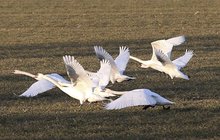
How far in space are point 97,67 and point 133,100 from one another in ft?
21.6

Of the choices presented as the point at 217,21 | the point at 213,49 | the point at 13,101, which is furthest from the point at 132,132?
the point at 217,21

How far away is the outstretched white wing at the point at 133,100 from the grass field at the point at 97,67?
24 cm

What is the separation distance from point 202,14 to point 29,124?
83.4 feet

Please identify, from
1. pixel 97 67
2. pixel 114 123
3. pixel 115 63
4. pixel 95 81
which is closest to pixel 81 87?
pixel 95 81

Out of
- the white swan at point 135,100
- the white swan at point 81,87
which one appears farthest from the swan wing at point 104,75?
the white swan at point 135,100

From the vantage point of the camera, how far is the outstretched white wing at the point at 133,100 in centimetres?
959

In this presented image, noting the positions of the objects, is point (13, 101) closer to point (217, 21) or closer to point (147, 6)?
point (217, 21)

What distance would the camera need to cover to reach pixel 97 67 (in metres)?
16.2

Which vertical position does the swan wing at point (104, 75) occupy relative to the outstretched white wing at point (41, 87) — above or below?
above

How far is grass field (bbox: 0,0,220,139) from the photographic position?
9461 mm

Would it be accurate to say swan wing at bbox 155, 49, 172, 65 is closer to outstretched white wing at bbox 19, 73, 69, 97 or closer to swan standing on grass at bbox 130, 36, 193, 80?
swan standing on grass at bbox 130, 36, 193, 80

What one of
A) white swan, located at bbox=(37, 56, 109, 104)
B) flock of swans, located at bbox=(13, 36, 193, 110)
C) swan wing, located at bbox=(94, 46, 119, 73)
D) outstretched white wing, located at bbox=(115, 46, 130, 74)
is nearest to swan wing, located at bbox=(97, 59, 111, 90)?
flock of swans, located at bbox=(13, 36, 193, 110)

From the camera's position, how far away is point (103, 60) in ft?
36.6

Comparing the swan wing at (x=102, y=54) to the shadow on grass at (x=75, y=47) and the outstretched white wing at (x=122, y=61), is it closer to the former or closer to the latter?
the outstretched white wing at (x=122, y=61)
